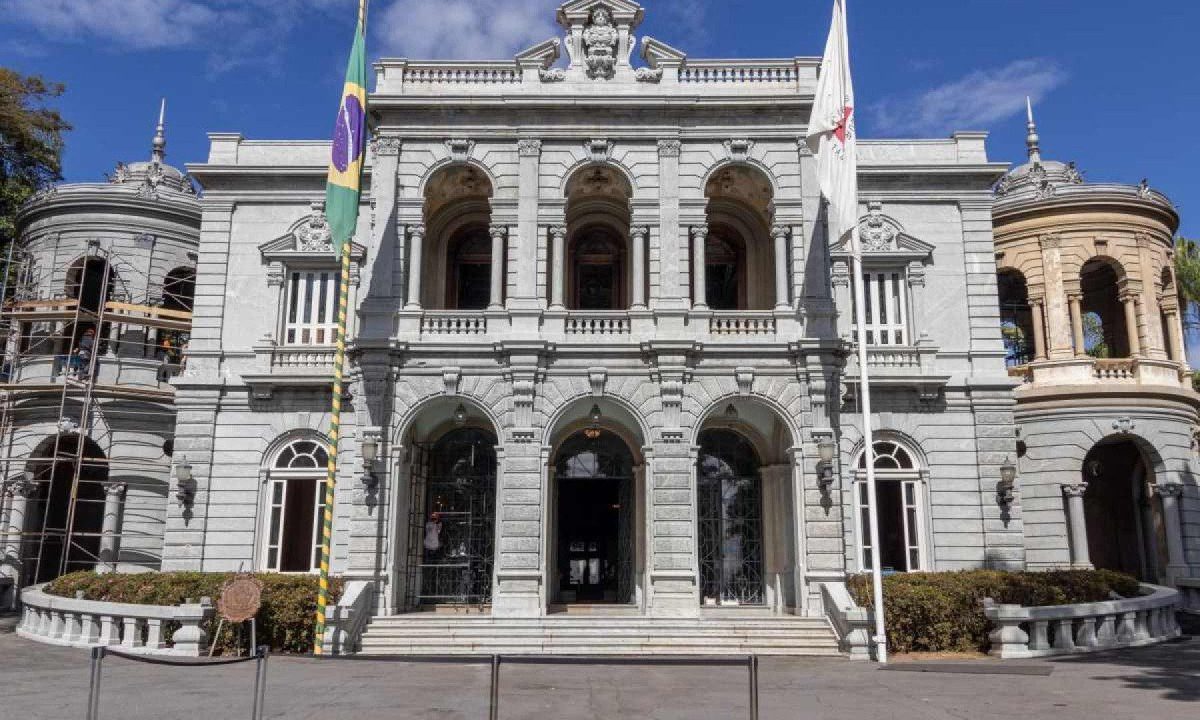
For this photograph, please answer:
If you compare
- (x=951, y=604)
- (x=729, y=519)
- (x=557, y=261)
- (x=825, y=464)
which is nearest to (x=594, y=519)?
(x=729, y=519)

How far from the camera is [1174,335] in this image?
28438mm

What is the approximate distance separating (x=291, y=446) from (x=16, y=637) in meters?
7.13

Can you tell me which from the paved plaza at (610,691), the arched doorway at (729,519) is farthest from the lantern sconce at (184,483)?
the arched doorway at (729,519)

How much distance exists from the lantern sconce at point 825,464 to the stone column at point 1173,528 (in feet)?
42.0

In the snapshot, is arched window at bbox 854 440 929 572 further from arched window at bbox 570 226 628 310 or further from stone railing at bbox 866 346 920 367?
arched window at bbox 570 226 628 310

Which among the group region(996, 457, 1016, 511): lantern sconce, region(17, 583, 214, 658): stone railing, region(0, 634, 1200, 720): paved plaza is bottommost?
region(0, 634, 1200, 720): paved plaza

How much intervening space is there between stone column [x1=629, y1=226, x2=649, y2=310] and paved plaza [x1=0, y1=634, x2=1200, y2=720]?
29.1ft

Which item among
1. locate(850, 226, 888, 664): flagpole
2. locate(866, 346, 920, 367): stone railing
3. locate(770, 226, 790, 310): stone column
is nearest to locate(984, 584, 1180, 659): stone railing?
locate(850, 226, 888, 664): flagpole

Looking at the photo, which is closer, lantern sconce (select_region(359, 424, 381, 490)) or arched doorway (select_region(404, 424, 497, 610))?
lantern sconce (select_region(359, 424, 381, 490))

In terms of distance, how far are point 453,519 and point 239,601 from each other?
6.86m

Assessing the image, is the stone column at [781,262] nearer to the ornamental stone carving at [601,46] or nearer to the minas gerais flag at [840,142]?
the minas gerais flag at [840,142]

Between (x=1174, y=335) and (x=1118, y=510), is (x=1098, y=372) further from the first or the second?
(x=1118, y=510)

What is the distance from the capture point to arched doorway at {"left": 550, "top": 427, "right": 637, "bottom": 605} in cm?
2325

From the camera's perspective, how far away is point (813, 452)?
2020 centimetres
